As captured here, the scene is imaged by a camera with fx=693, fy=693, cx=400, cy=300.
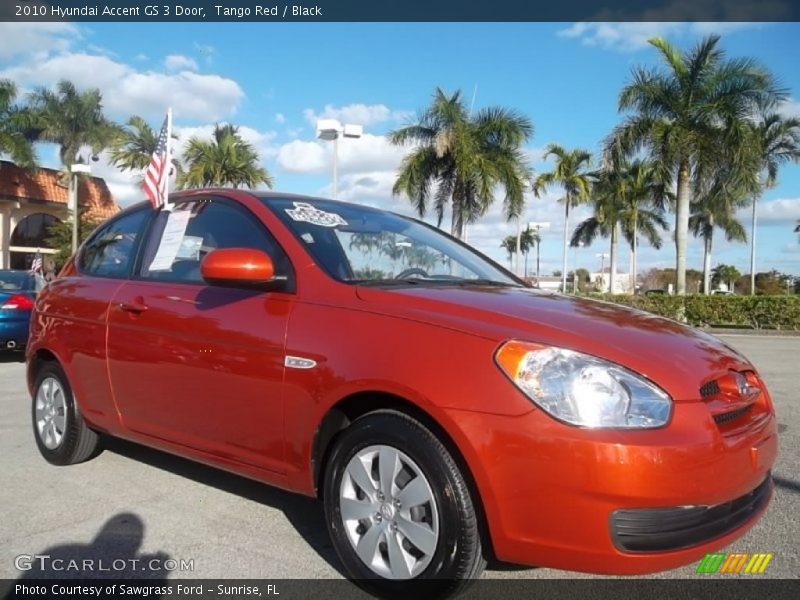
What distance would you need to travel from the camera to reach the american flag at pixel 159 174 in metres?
4.27

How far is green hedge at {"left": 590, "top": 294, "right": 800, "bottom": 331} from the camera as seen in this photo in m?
21.5

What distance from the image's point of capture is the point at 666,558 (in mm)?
2375

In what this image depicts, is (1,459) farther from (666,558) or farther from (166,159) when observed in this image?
(666,558)

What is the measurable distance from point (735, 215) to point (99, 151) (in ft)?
135

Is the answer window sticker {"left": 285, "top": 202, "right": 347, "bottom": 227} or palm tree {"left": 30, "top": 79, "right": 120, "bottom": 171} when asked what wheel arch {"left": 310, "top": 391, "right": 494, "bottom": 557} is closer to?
window sticker {"left": 285, "top": 202, "right": 347, "bottom": 227}

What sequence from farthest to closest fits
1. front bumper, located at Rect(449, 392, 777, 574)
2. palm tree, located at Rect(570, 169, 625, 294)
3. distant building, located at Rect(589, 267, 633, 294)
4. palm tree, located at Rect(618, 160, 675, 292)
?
distant building, located at Rect(589, 267, 633, 294)
palm tree, located at Rect(570, 169, 625, 294)
palm tree, located at Rect(618, 160, 675, 292)
front bumper, located at Rect(449, 392, 777, 574)

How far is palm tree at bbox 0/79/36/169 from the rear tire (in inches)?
1271

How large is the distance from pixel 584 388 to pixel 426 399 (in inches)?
22.3

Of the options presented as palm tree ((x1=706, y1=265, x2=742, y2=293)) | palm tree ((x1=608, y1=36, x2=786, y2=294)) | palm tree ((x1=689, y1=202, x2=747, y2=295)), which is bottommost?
palm tree ((x1=706, y1=265, x2=742, y2=293))

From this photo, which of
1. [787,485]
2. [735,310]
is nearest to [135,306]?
[787,485]

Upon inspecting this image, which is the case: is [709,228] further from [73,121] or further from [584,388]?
[584,388]

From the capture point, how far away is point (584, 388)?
95.4 inches

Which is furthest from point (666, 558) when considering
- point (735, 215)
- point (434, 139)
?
point (735, 215)

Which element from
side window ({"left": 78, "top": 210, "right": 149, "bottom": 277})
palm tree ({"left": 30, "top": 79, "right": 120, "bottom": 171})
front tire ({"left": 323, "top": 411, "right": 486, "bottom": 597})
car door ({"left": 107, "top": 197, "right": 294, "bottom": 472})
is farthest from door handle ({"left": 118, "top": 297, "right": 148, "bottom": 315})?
palm tree ({"left": 30, "top": 79, "right": 120, "bottom": 171})
